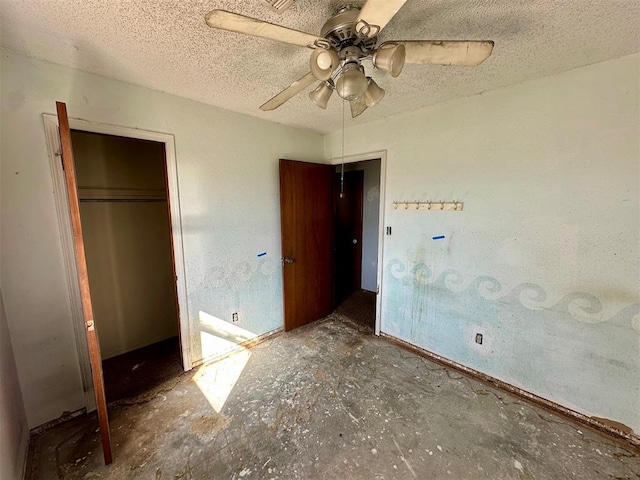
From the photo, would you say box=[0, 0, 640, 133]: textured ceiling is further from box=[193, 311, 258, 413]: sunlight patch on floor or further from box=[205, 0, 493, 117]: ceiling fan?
box=[193, 311, 258, 413]: sunlight patch on floor

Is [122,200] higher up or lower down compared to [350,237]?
higher up

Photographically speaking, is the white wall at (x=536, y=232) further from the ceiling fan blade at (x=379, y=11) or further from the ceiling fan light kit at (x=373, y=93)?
the ceiling fan blade at (x=379, y=11)

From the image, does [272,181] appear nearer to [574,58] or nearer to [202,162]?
[202,162]

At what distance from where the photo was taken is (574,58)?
157 centimetres

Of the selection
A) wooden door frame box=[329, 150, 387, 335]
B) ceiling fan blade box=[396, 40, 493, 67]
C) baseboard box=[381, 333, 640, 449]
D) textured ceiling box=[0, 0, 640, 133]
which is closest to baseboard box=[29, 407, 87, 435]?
textured ceiling box=[0, 0, 640, 133]

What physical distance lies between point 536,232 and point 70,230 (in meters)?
3.16

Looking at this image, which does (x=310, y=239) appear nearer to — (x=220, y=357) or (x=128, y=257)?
(x=220, y=357)

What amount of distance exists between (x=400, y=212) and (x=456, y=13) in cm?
162

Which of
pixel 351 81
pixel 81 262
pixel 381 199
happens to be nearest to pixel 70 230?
pixel 81 262

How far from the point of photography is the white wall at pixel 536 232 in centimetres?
162

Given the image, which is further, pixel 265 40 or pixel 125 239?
pixel 125 239

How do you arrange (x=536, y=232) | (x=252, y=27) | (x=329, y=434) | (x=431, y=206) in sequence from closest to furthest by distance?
(x=252, y=27) → (x=329, y=434) → (x=536, y=232) → (x=431, y=206)

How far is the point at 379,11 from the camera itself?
0.89 metres

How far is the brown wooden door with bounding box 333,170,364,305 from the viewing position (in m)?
4.38
